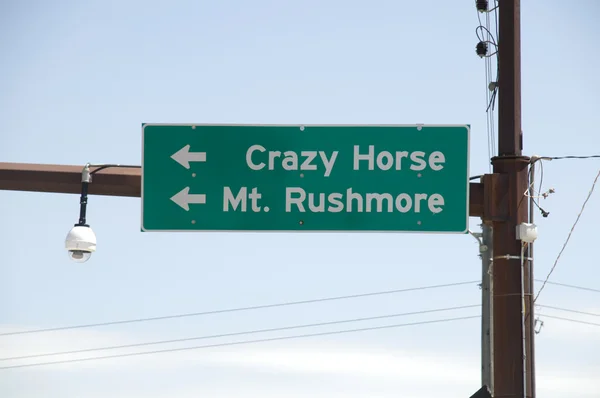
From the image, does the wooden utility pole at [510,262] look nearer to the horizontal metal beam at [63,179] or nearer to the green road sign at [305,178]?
the green road sign at [305,178]

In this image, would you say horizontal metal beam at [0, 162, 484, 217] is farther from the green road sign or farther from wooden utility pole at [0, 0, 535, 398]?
the green road sign

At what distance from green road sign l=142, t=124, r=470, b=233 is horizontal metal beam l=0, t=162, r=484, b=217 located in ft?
1.88

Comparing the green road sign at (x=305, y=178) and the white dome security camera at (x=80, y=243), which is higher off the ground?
the green road sign at (x=305, y=178)

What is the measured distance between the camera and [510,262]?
986 centimetres

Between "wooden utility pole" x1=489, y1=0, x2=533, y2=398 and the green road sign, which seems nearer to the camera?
the green road sign

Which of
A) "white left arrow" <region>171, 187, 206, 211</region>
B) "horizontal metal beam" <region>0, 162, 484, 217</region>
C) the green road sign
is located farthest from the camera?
"horizontal metal beam" <region>0, 162, 484, 217</region>

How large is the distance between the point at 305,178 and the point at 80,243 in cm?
252

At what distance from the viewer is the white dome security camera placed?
10.5 metres

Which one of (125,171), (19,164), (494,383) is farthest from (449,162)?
(19,164)

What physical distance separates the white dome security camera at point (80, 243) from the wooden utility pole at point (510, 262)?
4.07 metres

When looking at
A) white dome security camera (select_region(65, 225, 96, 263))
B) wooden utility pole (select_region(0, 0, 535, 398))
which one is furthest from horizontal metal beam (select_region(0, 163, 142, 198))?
white dome security camera (select_region(65, 225, 96, 263))

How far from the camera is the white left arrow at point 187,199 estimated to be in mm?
9734

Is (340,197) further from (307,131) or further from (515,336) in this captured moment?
(515,336)

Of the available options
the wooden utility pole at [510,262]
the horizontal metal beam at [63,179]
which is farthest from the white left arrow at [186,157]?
the wooden utility pole at [510,262]
